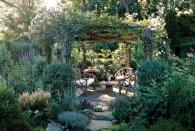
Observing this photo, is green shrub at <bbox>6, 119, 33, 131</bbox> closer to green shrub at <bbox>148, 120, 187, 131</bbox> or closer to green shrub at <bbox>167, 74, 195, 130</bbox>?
green shrub at <bbox>148, 120, 187, 131</bbox>

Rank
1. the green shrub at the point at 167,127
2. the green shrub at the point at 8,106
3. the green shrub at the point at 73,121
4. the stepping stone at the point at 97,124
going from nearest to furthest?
the green shrub at the point at 167,127, the green shrub at the point at 8,106, the green shrub at the point at 73,121, the stepping stone at the point at 97,124

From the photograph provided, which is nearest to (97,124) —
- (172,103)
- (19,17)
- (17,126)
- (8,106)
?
(172,103)

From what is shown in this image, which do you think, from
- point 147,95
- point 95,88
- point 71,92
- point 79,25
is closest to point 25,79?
point 71,92

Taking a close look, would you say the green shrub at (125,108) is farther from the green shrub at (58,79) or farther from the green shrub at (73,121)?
the green shrub at (58,79)

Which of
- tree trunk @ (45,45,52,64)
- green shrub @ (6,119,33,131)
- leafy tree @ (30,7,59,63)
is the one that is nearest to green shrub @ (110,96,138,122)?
green shrub @ (6,119,33,131)

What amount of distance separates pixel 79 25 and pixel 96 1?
40.5 ft

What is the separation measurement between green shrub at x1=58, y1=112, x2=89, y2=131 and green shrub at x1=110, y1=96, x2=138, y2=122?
3.48 feet

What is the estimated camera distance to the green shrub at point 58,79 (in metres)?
9.80

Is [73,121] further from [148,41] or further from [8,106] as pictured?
[148,41]

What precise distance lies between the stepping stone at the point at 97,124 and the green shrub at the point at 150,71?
1.83m

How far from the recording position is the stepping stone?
8234 millimetres

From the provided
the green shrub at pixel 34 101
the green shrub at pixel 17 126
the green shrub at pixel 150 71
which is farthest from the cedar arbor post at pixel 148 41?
the green shrub at pixel 17 126

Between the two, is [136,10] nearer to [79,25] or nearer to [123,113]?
[79,25]

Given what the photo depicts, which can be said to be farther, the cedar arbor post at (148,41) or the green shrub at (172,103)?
the cedar arbor post at (148,41)
